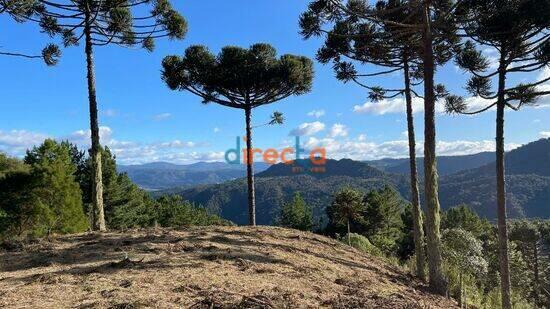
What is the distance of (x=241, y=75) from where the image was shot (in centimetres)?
1656

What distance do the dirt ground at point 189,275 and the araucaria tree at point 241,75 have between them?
6.77 m

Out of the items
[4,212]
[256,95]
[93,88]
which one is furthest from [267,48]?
[4,212]

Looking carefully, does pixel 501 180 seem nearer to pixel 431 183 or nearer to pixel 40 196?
pixel 431 183

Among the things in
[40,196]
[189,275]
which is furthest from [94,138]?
[40,196]

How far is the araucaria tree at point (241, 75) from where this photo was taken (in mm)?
16453

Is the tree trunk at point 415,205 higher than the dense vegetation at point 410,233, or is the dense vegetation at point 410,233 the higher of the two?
the tree trunk at point 415,205

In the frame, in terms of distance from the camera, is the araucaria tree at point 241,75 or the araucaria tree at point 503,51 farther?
the araucaria tree at point 241,75

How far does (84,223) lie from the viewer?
88.5 feet

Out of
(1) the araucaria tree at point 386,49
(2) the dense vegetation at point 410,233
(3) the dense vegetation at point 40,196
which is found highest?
(1) the araucaria tree at point 386,49

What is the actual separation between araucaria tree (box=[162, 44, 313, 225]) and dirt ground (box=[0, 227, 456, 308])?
677 cm

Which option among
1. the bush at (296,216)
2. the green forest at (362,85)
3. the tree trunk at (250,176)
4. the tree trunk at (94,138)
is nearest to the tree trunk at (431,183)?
the green forest at (362,85)

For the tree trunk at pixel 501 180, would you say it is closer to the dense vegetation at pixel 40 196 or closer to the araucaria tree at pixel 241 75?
the araucaria tree at pixel 241 75

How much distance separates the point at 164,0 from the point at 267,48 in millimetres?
4647

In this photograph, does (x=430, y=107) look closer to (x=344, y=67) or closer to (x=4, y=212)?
(x=344, y=67)
